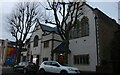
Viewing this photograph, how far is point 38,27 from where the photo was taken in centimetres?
3809

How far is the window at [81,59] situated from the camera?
26.0 m

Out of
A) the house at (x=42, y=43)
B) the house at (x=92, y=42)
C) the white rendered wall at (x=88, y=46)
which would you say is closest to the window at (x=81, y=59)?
the house at (x=92, y=42)

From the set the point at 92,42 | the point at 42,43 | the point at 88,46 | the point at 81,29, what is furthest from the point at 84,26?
the point at 42,43

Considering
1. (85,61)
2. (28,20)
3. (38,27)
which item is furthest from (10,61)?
(38,27)

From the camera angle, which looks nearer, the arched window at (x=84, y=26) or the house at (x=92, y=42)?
the house at (x=92, y=42)

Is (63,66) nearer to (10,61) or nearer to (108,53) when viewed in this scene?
(108,53)

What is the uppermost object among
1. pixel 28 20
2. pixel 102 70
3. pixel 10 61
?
pixel 28 20

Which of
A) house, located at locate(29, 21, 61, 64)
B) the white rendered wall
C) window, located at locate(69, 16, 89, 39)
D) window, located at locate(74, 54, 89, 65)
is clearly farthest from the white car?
house, located at locate(29, 21, 61, 64)

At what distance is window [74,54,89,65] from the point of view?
25969 millimetres

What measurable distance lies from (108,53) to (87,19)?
19.5ft

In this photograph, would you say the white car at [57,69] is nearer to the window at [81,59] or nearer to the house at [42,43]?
the window at [81,59]

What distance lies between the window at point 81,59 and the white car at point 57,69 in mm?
7579

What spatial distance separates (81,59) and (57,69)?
29.1ft

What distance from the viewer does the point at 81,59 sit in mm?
26922
